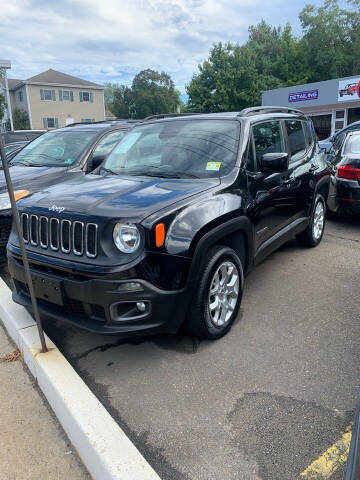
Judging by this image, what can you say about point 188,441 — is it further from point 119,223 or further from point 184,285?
point 119,223

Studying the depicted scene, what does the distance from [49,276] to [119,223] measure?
25.7 inches

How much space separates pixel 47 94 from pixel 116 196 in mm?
50436

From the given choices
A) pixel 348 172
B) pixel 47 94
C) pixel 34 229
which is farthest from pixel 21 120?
pixel 34 229

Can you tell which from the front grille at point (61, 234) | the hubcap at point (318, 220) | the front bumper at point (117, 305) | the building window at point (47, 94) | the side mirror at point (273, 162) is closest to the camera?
the front bumper at point (117, 305)

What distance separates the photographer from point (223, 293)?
3271 mm

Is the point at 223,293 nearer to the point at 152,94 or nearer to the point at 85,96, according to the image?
the point at 85,96

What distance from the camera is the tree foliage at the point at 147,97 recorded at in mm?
64125

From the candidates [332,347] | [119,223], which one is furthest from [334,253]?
Answer: [119,223]

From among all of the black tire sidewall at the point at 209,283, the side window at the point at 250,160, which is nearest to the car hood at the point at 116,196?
the side window at the point at 250,160

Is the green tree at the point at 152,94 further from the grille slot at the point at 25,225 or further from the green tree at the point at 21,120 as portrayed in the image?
the grille slot at the point at 25,225

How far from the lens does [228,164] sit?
352cm

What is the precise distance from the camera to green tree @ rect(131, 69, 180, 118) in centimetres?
6400

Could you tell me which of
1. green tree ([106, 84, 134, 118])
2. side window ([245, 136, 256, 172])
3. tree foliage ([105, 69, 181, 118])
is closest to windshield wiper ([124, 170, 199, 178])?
side window ([245, 136, 256, 172])

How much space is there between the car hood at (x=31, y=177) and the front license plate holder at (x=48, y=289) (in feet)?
7.34
